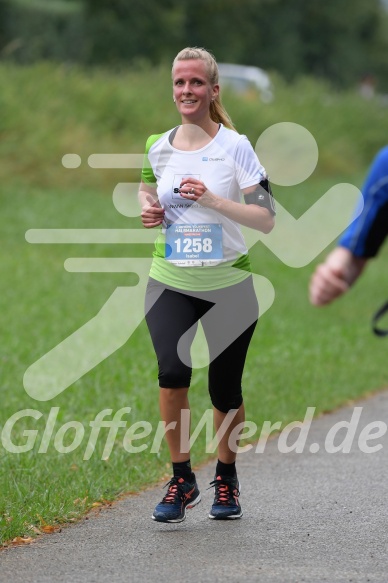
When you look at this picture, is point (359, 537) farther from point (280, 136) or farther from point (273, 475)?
point (280, 136)

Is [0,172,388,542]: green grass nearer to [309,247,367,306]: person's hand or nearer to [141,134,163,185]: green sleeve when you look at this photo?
[141,134,163,185]: green sleeve

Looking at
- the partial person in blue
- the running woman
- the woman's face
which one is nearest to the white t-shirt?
the running woman

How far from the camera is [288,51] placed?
6844 centimetres

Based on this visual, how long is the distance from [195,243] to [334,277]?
7.79ft

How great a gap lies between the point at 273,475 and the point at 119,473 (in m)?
0.89

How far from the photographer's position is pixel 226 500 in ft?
21.8

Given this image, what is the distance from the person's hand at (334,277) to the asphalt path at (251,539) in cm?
178

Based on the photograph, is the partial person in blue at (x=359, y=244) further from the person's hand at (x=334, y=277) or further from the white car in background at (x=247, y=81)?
the white car in background at (x=247, y=81)

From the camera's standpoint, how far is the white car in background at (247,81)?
35.6 metres

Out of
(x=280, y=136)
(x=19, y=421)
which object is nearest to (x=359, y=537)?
(x=19, y=421)

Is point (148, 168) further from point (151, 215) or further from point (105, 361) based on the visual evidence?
point (105, 361)

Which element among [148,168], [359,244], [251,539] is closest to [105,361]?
[148,168]

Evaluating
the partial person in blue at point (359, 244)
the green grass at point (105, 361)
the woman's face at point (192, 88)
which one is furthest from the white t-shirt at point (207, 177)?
the partial person in blue at point (359, 244)

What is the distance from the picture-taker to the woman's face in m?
6.20
